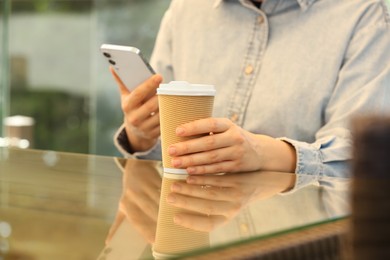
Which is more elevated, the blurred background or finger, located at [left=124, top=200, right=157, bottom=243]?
finger, located at [left=124, top=200, right=157, bottom=243]

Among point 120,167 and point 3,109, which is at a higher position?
point 120,167

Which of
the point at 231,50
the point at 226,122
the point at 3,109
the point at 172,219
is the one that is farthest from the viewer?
the point at 3,109

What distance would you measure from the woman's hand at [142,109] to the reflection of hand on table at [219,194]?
0.38 meters

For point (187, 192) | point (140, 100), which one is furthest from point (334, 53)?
point (187, 192)

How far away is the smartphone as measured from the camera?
1559mm

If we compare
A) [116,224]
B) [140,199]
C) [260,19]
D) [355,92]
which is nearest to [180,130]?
[140,199]

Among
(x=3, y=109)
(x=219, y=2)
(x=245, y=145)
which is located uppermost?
(x=219, y=2)

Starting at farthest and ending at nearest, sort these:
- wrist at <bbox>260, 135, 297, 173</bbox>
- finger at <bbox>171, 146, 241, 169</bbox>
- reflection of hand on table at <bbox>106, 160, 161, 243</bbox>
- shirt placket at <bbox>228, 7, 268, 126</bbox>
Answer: shirt placket at <bbox>228, 7, 268, 126</bbox>
wrist at <bbox>260, 135, 297, 173</bbox>
finger at <bbox>171, 146, 241, 169</bbox>
reflection of hand on table at <bbox>106, 160, 161, 243</bbox>

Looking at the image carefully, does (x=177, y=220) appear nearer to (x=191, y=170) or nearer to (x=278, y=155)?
(x=191, y=170)

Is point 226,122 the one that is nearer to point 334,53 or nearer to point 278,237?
point 334,53

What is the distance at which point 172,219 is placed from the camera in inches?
32.5

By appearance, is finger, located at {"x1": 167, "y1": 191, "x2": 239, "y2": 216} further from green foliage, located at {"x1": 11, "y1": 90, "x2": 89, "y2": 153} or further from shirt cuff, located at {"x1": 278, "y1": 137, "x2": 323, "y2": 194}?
green foliage, located at {"x1": 11, "y1": 90, "x2": 89, "y2": 153}

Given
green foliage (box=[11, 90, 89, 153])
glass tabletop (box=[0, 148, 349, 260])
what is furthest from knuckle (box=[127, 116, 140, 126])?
green foliage (box=[11, 90, 89, 153])

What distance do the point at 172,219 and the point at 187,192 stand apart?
0.22m
